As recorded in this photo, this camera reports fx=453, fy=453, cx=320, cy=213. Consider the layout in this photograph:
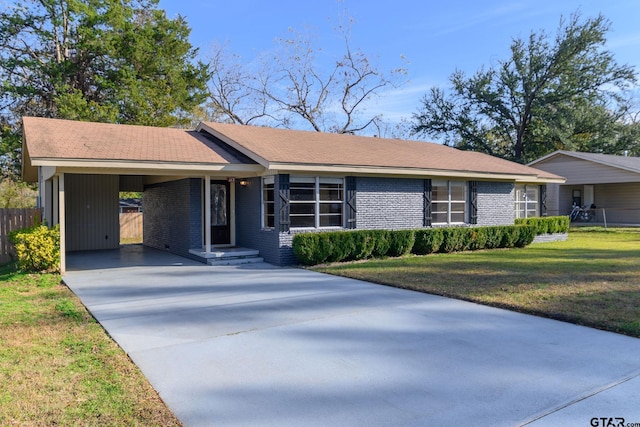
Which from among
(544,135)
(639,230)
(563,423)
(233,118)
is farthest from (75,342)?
(544,135)

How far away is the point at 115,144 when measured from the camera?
11383mm

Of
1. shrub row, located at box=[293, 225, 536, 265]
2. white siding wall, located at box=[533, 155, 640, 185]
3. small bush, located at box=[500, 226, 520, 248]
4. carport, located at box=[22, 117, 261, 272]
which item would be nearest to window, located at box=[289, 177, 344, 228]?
shrub row, located at box=[293, 225, 536, 265]

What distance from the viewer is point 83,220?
51.1 feet

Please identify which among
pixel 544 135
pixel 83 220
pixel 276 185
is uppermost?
pixel 544 135

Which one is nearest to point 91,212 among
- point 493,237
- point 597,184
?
point 493,237

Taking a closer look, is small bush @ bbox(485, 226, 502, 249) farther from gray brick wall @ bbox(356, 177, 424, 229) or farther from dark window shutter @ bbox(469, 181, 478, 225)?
gray brick wall @ bbox(356, 177, 424, 229)

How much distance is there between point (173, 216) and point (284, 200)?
4639 mm

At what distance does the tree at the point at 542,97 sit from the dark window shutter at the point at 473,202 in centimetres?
1970

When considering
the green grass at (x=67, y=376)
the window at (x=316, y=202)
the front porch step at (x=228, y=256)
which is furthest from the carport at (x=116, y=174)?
the green grass at (x=67, y=376)

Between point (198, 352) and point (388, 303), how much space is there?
335 cm

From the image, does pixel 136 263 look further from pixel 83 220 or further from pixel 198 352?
pixel 198 352

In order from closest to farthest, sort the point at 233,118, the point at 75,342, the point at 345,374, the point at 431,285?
the point at 345,374 → the point at 75,342 → the point at 431,285 → the point at 233,118

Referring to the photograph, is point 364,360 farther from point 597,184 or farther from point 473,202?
point 597,184

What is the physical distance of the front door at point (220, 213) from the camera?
1339cm
